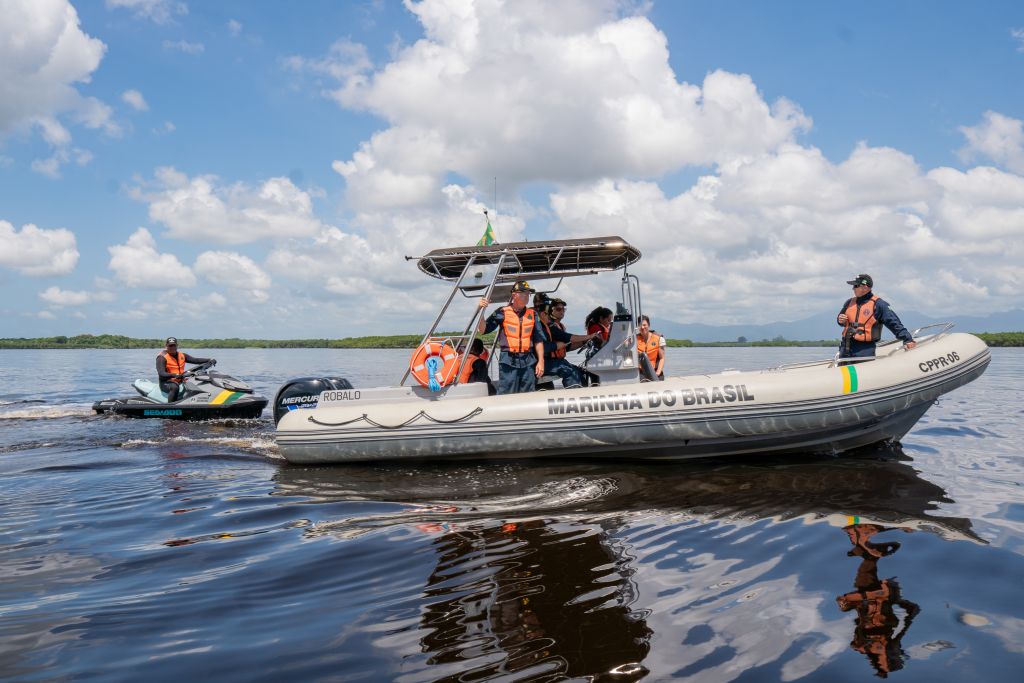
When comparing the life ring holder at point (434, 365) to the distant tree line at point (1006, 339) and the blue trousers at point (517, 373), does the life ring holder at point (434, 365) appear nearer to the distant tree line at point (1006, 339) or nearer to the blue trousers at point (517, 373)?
the blue trousers at point (517, 373)

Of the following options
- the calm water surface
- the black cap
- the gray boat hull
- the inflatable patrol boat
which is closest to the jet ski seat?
the calm water surface

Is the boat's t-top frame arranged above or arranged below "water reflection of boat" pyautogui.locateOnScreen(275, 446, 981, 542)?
above

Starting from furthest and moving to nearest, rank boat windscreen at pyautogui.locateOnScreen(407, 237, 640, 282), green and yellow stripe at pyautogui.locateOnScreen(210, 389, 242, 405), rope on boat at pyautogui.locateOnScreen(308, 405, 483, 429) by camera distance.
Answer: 1. green and yellow stripe at pyautogui.locateOnScreen(210, 389, 242, 405)
2. boat windscreen at pyautogui.locateOnScreen(407, 237, 640, 282)
3. rope on boat at pyautogui.locateOnScreen(308, 405, 483, 429)

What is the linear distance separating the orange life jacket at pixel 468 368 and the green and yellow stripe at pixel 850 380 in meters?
3.65

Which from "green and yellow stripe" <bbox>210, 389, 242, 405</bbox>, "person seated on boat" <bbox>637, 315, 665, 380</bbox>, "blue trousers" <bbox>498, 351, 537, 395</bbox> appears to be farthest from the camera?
"green and yellow stripe" <bbox>210, 389, 242, 405</bbox>

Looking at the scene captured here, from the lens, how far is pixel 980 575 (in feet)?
10.7

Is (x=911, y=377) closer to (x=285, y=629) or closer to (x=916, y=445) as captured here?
(x=916, y=445)

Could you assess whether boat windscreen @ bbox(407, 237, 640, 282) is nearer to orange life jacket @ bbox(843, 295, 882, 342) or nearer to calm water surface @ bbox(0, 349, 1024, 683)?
calm water surface @ bbox(0, 349, 1024, 683)

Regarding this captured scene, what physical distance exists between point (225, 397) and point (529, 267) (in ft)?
21.0

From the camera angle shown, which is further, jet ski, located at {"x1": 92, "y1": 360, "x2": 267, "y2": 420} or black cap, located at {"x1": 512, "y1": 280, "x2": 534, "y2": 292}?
jet ski, located at {"x1": 92, "y1": 360, "x2": 267, "y2": 420}

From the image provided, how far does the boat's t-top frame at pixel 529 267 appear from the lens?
661 centimetres

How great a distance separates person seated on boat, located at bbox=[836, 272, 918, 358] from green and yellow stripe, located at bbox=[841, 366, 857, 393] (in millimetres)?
865

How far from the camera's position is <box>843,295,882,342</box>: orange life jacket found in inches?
259

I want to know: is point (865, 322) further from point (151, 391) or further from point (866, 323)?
point (151, 391)
